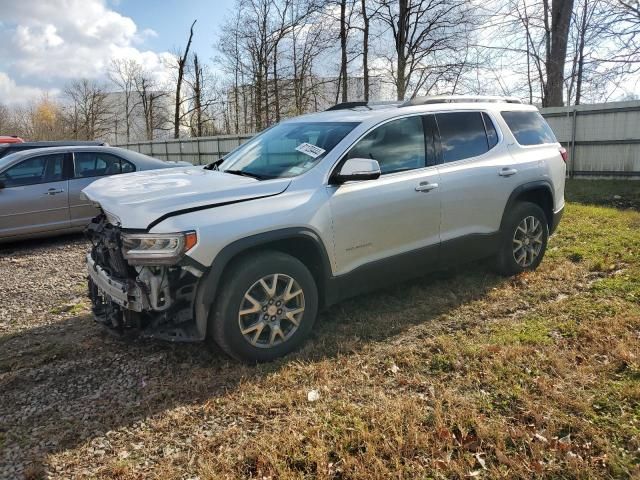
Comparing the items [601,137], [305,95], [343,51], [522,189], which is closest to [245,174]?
[522,189]

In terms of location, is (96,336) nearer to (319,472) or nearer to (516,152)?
(319,472)

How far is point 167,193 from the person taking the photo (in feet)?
11.3

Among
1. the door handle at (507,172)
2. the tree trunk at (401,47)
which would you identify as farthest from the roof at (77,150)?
the tree trunk at (401,47)

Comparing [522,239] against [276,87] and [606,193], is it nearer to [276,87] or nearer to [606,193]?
[606,193]

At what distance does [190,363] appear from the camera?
12.1ft

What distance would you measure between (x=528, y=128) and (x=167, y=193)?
13.2ft

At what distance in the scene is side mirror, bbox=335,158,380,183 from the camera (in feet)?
12.2

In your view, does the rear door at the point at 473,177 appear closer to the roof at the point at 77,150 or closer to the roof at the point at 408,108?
the roof at the point at 408,108

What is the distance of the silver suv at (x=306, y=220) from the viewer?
3262 millimetres

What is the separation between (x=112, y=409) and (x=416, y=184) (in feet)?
9.40

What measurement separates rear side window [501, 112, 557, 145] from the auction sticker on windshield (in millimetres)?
2383

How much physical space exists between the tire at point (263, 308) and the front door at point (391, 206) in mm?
407

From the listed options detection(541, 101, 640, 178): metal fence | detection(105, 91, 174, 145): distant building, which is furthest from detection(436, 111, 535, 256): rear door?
detection(105, 91, 174, 145): distant building

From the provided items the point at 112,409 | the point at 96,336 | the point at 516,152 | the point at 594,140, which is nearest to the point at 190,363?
the point at 112,409
